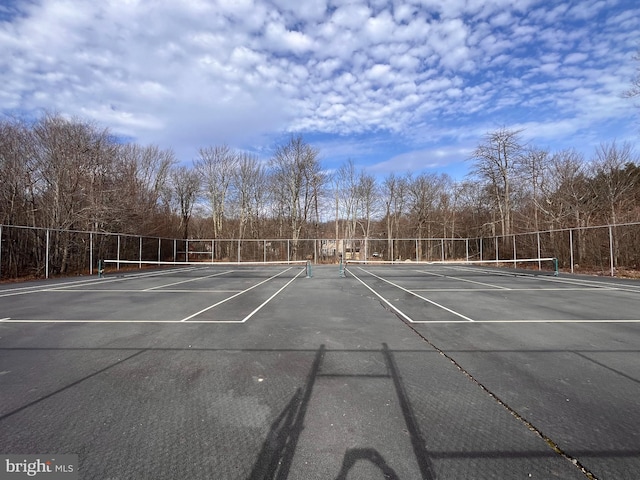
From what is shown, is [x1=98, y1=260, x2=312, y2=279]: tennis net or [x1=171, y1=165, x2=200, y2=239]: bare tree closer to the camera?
[x1=98, y1=260, x2=312, y2=279]: tennis net

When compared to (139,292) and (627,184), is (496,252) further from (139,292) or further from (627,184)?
(139,292)

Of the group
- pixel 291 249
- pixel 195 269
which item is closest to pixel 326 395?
pixel 195 269

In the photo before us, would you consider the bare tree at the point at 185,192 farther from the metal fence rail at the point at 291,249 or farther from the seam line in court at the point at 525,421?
the seam line in court at the point at 525,421

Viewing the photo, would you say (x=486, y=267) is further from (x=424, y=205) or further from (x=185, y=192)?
(x=185, y=192)

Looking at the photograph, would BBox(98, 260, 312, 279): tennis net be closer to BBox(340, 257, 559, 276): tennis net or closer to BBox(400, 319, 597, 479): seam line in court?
BBox(340, 257, 559, 276): tennis net

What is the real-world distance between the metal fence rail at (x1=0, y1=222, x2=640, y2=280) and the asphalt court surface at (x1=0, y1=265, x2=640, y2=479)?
12.9 metres

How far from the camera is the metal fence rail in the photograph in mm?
17297

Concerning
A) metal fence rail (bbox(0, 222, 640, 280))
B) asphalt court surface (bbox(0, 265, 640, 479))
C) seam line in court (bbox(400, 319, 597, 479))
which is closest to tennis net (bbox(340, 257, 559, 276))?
metal fence rail (bbox(0, 222, 640, 280))

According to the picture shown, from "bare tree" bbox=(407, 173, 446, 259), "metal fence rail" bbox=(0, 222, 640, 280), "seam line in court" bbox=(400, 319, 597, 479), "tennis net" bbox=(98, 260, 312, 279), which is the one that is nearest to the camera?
"seam line in court" bbox=(400, 319, 597, 479)

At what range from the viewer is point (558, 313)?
8047mm

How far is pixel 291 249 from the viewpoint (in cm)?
3525

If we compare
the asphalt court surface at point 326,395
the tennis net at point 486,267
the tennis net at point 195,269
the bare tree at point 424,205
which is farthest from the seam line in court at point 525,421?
the bare tree at point 424,205

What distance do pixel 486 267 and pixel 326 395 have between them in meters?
29.0

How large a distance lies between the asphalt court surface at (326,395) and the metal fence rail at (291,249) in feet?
42.3
